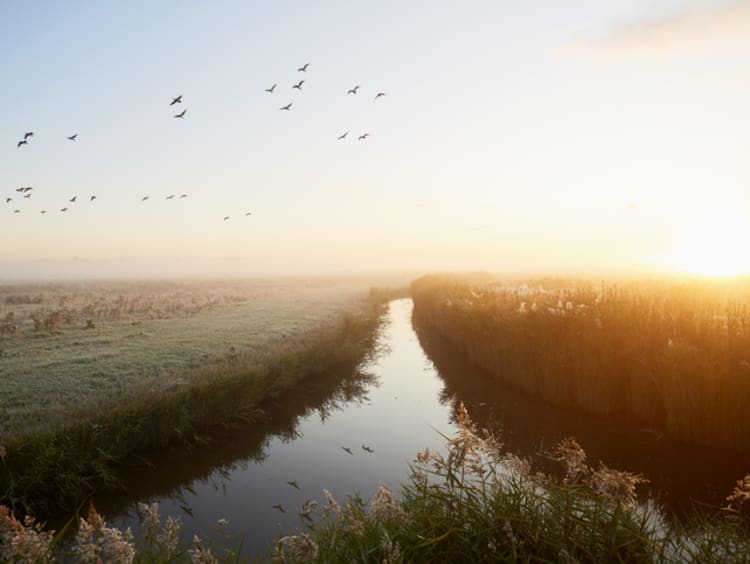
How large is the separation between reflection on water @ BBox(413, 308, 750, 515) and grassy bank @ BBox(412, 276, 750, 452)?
18.3 inches

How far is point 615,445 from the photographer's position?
379 inches

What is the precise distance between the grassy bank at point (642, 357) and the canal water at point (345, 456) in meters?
0.55

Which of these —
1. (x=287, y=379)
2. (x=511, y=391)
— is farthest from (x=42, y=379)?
(x=511, y=391)

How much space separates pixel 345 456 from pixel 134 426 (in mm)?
5204

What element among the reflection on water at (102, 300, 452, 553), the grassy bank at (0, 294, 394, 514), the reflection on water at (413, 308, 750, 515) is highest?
the grassy bank at (0, 294, 394, 514)

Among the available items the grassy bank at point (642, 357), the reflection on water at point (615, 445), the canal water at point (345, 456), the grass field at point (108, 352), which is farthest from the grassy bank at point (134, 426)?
the grassy bank at point (642, 357)

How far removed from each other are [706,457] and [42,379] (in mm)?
18739

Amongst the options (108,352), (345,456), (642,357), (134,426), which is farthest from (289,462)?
(108,352)

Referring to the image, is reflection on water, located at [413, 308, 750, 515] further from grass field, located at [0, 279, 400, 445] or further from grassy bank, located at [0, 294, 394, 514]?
grass field, located at [0, 279, 400, 445]

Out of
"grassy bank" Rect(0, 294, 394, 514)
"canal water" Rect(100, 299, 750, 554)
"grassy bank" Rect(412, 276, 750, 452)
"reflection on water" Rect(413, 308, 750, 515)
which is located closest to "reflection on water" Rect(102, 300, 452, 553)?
"canal water" Rect(100, 299, 750, 554)

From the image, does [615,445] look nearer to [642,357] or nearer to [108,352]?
[642,357]

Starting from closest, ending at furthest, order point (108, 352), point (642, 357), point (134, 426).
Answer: point (134, 426) → point (642, 357) → point (108, 352)

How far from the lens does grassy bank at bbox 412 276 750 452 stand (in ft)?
29.6

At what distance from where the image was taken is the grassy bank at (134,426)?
7.71m
